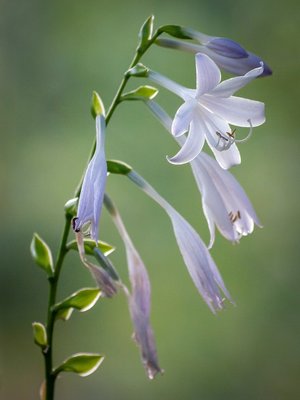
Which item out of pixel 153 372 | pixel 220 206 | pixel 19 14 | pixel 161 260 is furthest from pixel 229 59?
pixel 19 14

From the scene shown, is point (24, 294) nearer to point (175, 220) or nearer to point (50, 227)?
point (50, 227)

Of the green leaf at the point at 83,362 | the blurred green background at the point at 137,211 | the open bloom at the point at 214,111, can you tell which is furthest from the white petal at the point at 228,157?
the blurred green background at the point at 137,211

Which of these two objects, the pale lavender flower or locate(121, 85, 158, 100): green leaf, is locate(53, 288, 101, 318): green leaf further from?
locate(121, 85, 158, 100): green leaf

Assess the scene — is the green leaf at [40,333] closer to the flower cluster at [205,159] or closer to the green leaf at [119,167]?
the flower cluster at [205,159]

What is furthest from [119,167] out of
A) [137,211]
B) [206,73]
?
[137,211]

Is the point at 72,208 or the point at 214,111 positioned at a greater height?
the point at 214,111

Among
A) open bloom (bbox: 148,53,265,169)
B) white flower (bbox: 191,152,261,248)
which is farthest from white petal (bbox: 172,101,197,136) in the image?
white flower (bbox: 191,152,261,248)

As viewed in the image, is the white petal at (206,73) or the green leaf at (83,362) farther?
the green leaf at (83,362)

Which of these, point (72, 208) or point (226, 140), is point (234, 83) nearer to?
point (226, 140)
